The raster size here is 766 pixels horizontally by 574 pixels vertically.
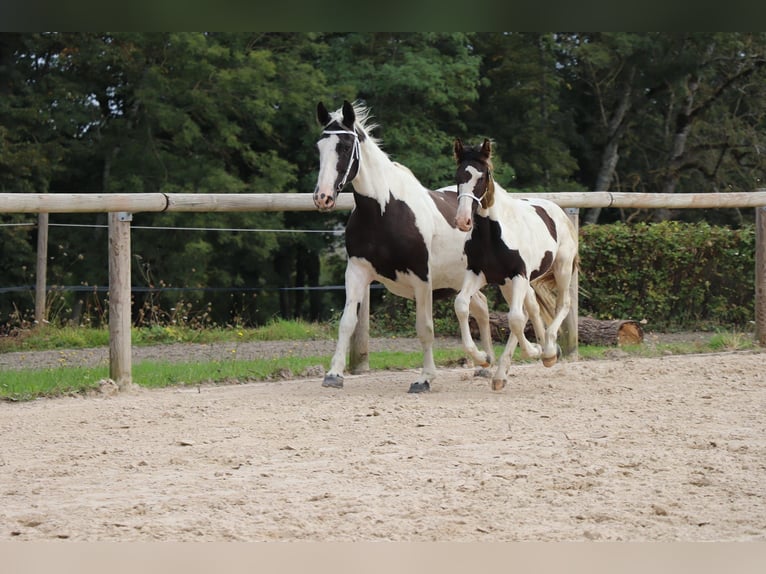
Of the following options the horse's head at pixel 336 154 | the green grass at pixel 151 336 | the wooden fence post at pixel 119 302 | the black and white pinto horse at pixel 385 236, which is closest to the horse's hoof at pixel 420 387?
the black and white pinto horse at pixel 385 236

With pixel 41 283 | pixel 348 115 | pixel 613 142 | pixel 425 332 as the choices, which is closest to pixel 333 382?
pixel 425 332

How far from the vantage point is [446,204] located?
8297mm

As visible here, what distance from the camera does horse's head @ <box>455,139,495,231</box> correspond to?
6.96 m

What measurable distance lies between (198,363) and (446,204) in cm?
294

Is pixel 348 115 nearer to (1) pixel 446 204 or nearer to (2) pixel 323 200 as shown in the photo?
(2) pixel 323 200

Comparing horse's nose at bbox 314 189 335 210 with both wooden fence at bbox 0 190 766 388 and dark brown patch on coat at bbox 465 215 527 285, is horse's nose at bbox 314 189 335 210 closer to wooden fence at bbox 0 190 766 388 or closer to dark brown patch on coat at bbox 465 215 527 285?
dark brown patch on coat at bbox 465 215 527 285

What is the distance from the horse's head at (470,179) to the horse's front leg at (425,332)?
92 centimetres

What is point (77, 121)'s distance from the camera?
1856cm

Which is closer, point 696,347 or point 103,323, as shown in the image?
point 696,347

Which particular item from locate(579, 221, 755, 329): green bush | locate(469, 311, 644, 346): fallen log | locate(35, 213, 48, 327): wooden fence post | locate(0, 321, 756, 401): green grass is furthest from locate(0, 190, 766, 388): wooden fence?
locate(35, 213, 48, 327): wooden fence post

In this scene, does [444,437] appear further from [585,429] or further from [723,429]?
[723,429]

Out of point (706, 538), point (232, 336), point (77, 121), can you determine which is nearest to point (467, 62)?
point (77, 121)

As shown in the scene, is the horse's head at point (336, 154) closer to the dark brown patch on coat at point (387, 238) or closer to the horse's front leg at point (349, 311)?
the dark brown patch on coat at point (387, 238)

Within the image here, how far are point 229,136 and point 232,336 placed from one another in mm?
6876
